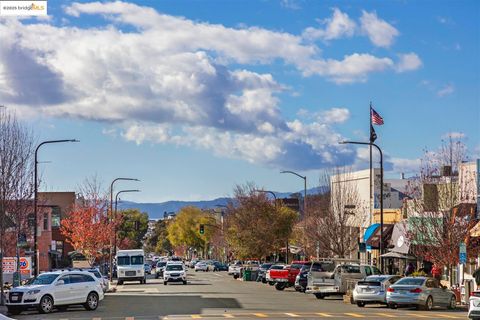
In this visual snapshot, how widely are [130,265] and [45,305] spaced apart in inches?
1389

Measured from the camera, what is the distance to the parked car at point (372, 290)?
37406 millimetres

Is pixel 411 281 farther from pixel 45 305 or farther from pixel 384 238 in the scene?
pixel 384 238

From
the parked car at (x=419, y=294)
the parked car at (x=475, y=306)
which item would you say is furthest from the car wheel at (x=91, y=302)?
the parked car at (x=475, y=306)

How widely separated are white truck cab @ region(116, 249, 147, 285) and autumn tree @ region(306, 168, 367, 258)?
43.9ft

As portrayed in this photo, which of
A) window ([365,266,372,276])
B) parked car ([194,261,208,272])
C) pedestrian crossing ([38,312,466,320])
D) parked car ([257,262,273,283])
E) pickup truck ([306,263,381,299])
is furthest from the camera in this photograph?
parked car ([194,261,208,272])

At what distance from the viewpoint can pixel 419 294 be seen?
35375 mm

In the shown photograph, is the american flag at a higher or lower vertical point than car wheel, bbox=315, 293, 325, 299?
higher

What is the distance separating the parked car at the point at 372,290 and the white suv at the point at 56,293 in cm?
1101

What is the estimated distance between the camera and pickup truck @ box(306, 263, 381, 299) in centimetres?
4338

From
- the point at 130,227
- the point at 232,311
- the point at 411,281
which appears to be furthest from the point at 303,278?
the point at 130,227

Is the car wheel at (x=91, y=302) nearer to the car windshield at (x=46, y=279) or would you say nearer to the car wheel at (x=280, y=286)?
the car windshield at (x=46, y=279)

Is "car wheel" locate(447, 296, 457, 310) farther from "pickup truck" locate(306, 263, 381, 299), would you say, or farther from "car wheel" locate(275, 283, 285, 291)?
"car wheel" locate(275, 283, 285, 291)

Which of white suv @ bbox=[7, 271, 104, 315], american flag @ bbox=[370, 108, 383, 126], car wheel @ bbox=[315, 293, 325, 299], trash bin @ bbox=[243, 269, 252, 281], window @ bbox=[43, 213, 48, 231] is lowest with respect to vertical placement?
trash bin @ bbox=[243, 269, 252, 281]

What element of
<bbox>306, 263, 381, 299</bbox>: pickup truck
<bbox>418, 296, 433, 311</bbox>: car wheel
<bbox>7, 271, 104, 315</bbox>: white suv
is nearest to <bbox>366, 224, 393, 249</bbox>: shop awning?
<bbox>306, 263, 381, 299</bbox>: pickup truck
